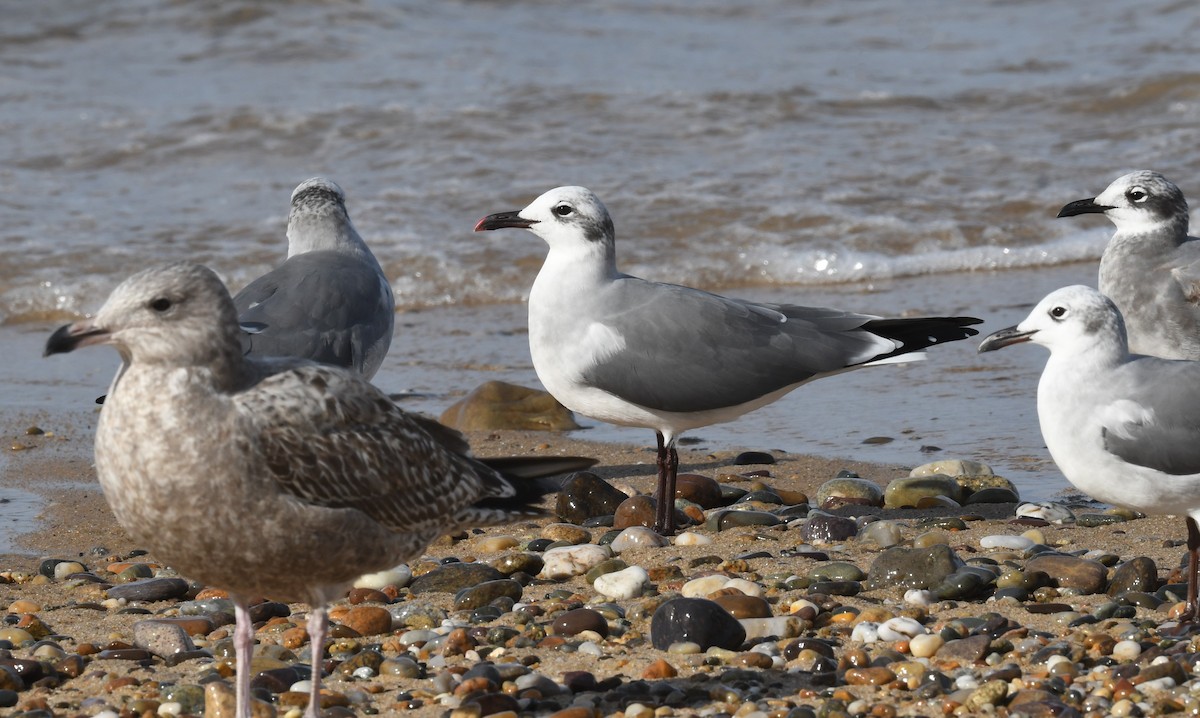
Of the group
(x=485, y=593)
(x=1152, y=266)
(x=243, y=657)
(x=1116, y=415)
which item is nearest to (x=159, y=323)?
(x=243, y=657)

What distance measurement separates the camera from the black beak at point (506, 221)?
7172mm

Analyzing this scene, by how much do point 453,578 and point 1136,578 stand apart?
7.93 feet

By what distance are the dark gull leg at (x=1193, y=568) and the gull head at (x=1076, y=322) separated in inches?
26.9

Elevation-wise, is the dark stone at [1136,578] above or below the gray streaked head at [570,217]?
below

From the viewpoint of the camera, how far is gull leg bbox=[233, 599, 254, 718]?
4.27 meters

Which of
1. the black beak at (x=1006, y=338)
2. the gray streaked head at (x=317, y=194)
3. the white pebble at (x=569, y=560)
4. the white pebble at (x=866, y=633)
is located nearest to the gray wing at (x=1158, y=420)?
the black beak at (x=1006, y=338)

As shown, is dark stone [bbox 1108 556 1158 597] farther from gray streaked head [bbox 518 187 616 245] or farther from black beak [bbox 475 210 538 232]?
black beak [bbox 475 210 538 232]

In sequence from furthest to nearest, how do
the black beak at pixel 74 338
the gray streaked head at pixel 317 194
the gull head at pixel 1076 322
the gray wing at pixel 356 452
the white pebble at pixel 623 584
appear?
the gray streaked head at pixel 317 194
the white pebble at pixel 623 584
the gull head at pixel 1076 322
the gray wing at pixel 356 452
the black beak at pixel 74 338

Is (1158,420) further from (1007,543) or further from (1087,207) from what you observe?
(1087,207)

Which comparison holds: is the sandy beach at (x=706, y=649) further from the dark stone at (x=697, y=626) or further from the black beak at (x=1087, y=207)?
the black beak at (x=1087, y=207)

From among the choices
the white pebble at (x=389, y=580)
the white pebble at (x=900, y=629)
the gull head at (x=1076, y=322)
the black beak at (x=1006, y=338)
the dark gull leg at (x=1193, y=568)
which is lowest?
the white pebble at (x=389, y=580)

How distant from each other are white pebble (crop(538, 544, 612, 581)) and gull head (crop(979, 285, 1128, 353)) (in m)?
1.81

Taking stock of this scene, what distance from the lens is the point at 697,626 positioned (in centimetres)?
492

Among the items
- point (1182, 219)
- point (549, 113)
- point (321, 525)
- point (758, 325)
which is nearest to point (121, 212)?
point (549, 113)
